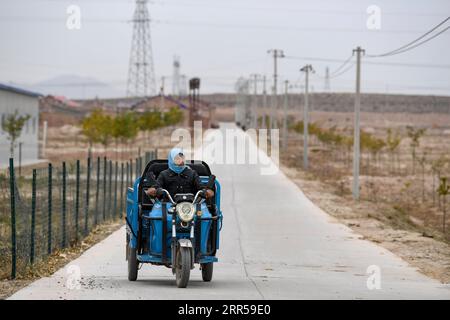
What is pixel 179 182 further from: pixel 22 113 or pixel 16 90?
pixel 22 113

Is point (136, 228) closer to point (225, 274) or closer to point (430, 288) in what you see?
point (225, 274)

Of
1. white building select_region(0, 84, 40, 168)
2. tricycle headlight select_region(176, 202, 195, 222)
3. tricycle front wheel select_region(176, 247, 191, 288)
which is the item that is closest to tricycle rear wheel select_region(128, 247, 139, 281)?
tricycle front wheel select_region(176, 247, 191, 288)

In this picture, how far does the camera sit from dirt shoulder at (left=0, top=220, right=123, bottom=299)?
556 inches

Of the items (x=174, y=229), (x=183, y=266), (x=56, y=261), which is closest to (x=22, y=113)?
(x=56, y=261)

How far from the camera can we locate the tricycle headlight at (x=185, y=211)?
44.7 ft

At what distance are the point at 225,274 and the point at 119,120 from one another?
57.3m

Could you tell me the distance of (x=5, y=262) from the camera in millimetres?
16750

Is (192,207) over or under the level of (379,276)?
over

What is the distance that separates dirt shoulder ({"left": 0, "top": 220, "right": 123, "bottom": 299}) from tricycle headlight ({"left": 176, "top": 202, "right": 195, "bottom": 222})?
2.38m

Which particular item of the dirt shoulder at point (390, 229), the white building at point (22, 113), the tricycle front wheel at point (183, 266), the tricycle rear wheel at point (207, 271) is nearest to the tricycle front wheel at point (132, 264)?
the tricycle rear wheel at point (207, 271)

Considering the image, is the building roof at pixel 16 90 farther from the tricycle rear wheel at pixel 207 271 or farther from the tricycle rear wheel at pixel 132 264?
the tricycle rear wheel at pixel 207 271

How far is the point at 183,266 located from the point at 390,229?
Result: 1529 cm
